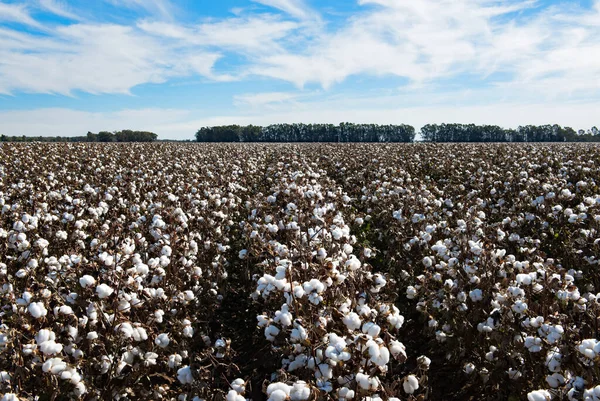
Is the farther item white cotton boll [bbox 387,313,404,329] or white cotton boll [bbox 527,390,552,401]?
white cotton boll [bbox 387,313,404,329]

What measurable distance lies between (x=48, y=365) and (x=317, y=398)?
1.92 m

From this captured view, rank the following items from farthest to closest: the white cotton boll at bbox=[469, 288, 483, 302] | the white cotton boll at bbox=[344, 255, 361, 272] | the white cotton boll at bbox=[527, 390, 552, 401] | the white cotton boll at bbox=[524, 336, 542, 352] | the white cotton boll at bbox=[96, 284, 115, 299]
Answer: the white cotton boll at bbox=[469, 288, 483, 302]
the white cotton boll at bbox=[344, 255, 361, 272]
the white cotton boll at bbox=[96, 284, 115, 299]
the white cotton boll at bbox=[524, 336, 542, 352]
the white cotton boll at bbox=[527, 390, 552, 401]

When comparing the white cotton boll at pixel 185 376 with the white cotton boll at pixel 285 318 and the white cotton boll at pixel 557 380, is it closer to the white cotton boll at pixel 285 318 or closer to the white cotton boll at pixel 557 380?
the white cotton boll at pixel 285 318

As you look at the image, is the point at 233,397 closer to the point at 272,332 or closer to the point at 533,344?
the point at 272,332

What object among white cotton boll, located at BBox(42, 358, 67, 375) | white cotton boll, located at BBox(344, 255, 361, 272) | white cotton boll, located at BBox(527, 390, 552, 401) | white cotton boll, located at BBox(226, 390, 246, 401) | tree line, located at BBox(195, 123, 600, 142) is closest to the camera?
white cotton boll, located at BBox(226, 390, 246, 401)

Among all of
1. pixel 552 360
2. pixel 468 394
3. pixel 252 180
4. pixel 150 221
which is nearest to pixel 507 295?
pixel 552 360

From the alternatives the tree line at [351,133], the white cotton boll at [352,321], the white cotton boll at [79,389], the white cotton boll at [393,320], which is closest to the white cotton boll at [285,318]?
the white cotton boll at [352,321]

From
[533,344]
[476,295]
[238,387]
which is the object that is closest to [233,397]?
[238,387]

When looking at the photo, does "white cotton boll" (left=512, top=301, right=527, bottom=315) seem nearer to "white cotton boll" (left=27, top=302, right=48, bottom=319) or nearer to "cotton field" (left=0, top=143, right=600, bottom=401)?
"cotton field" (left=0, top=143, right=600, bottom=401)

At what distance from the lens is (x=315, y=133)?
113 m

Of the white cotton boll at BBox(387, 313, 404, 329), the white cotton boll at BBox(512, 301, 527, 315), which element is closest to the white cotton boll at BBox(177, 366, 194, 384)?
the white cotton boll at BBox(387, 313, 404, 329)

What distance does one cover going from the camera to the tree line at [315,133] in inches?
4368

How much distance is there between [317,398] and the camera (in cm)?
251

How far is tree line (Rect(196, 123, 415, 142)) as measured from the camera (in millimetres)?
110938
